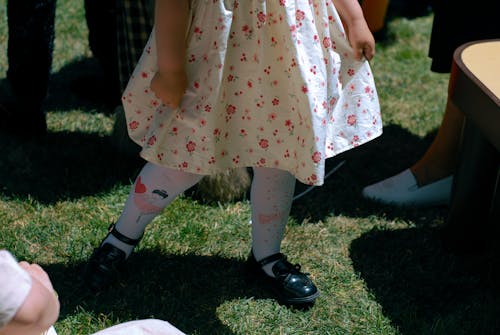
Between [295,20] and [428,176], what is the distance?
122cm

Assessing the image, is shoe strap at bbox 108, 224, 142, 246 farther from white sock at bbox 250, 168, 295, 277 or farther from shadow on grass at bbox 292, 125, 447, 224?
shadow on grass at bbox 292, 125, 447, 224

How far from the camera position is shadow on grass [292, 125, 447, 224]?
2838mm

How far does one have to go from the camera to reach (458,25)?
9.67 ft

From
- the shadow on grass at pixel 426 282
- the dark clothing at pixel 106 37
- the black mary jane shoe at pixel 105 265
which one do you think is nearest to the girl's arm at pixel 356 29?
the shadow on grass at pixel 426 282

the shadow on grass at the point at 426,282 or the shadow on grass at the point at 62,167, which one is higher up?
the shadow on grass at the point at 62,167

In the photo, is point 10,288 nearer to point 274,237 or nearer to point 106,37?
point 274,237

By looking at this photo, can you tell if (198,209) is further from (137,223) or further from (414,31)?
(414,31)

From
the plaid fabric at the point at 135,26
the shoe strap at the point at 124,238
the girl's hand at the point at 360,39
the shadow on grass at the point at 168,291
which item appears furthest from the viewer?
the plaid fabric at the point at 135,26

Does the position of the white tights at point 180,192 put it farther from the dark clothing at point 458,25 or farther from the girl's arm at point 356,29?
the dark clothing at point 458,25

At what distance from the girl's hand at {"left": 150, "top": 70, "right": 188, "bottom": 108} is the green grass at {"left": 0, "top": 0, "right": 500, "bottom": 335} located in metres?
0.62

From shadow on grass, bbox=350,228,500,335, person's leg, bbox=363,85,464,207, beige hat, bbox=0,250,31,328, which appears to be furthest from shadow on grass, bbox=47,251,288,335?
beige hat, bbox=0,250,31,328

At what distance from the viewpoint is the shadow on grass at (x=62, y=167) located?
2809mm

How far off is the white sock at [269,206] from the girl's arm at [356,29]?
1.29ft

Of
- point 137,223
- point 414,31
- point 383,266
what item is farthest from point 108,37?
point 414,31
